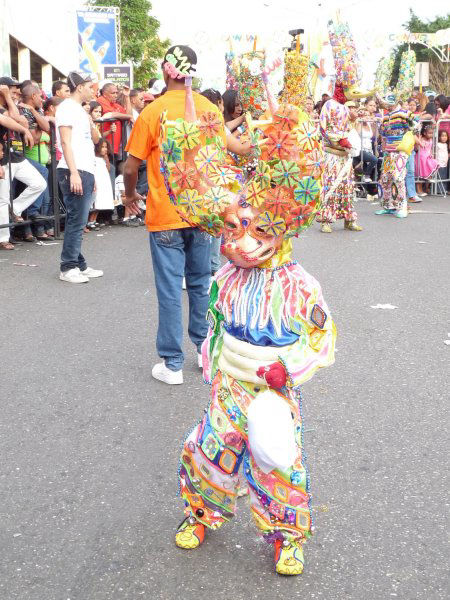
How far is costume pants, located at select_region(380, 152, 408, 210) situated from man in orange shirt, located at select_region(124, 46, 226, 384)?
27.9ft

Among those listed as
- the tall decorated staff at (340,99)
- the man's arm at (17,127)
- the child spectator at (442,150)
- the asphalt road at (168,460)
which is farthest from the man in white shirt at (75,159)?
the child spectator at (442,150)

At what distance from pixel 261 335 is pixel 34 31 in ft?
98.0

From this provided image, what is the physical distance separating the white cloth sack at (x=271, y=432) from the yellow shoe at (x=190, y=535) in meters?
0.60

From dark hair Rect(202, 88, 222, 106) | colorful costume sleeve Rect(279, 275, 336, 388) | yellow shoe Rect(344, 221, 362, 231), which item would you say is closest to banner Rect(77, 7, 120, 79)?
yellow shoe Rect(344, 221, 362, 231)

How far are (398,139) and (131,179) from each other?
880 cm

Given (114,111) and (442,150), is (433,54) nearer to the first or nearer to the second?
(442,150)

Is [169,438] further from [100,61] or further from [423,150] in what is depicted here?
[100,61]

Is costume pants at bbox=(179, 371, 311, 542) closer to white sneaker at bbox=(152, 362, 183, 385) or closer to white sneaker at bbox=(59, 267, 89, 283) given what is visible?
white sneaker at bbox=(152, 362, 183, 385)

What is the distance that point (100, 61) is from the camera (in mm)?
24219

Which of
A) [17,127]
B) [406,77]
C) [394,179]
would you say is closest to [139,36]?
[406,77]

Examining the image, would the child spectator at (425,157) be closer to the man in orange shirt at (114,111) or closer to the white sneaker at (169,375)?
the man in orange shirt at (114,111)

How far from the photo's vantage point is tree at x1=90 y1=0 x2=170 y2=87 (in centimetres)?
4650

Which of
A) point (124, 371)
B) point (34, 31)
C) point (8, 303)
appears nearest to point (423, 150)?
point (8, 303)

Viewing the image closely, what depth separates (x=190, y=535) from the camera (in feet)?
9.91
